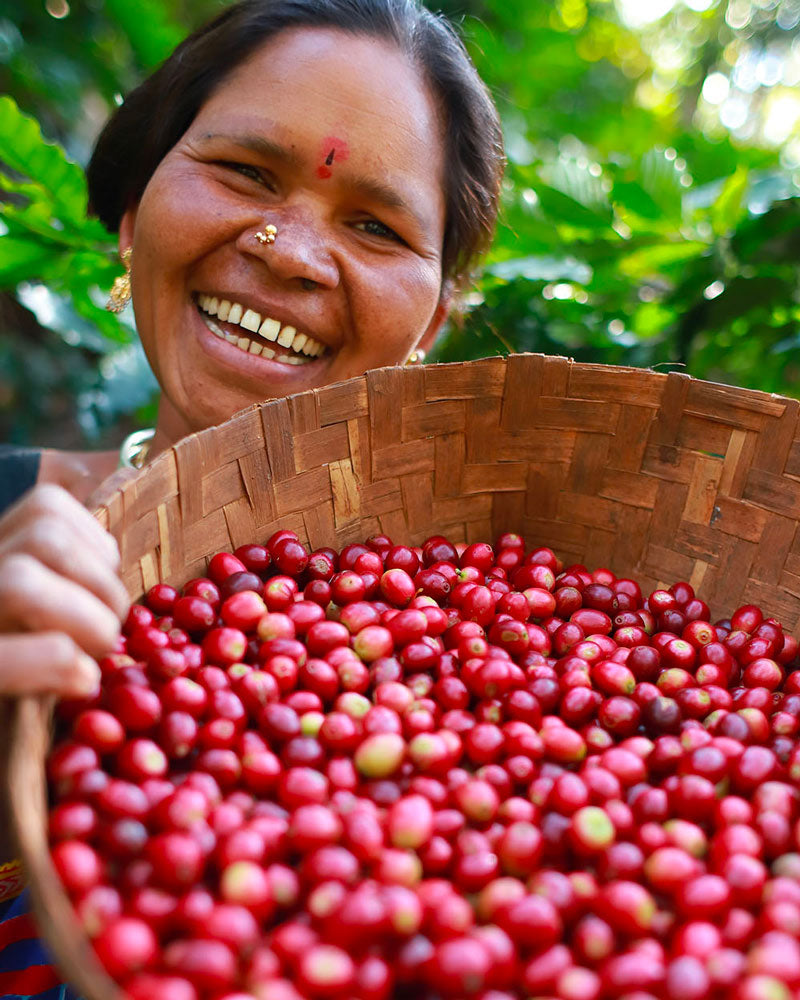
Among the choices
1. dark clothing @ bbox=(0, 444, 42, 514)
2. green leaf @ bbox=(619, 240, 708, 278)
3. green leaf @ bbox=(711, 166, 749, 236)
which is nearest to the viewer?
dark clothing @ bbox=(0, 444, 42, 514)

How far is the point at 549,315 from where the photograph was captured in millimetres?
3191

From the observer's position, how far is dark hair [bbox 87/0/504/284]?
2010 millimetres

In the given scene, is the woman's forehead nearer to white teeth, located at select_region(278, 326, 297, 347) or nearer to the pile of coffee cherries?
white teeth, located at select_region(278, 326, 297, 347)

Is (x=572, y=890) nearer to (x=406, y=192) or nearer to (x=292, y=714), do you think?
(x=292, y=714)

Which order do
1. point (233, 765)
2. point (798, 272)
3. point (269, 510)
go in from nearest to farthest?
point (233, 765)
point (269, 510)
point (798, 272)

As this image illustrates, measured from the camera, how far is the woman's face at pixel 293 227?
1838 mm

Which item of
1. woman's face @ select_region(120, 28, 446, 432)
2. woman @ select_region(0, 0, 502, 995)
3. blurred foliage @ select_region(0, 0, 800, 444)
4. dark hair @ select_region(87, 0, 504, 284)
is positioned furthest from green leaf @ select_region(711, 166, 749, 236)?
woman's face @ select_region(120, 28, 446, 432)

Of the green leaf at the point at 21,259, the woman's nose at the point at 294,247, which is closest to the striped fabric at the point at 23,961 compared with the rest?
the woman's nose at the point at 294,247

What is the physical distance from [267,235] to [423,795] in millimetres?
1228

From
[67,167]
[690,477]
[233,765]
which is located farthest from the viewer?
[67,167]

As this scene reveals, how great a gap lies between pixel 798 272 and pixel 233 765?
103 inches

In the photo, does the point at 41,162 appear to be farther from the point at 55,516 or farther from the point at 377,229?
the point at 55,516

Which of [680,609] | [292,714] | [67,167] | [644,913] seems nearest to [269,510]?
[292,714]

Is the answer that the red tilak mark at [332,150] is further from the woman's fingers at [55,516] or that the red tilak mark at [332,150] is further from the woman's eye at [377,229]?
the woman's fingers at [55,516]
